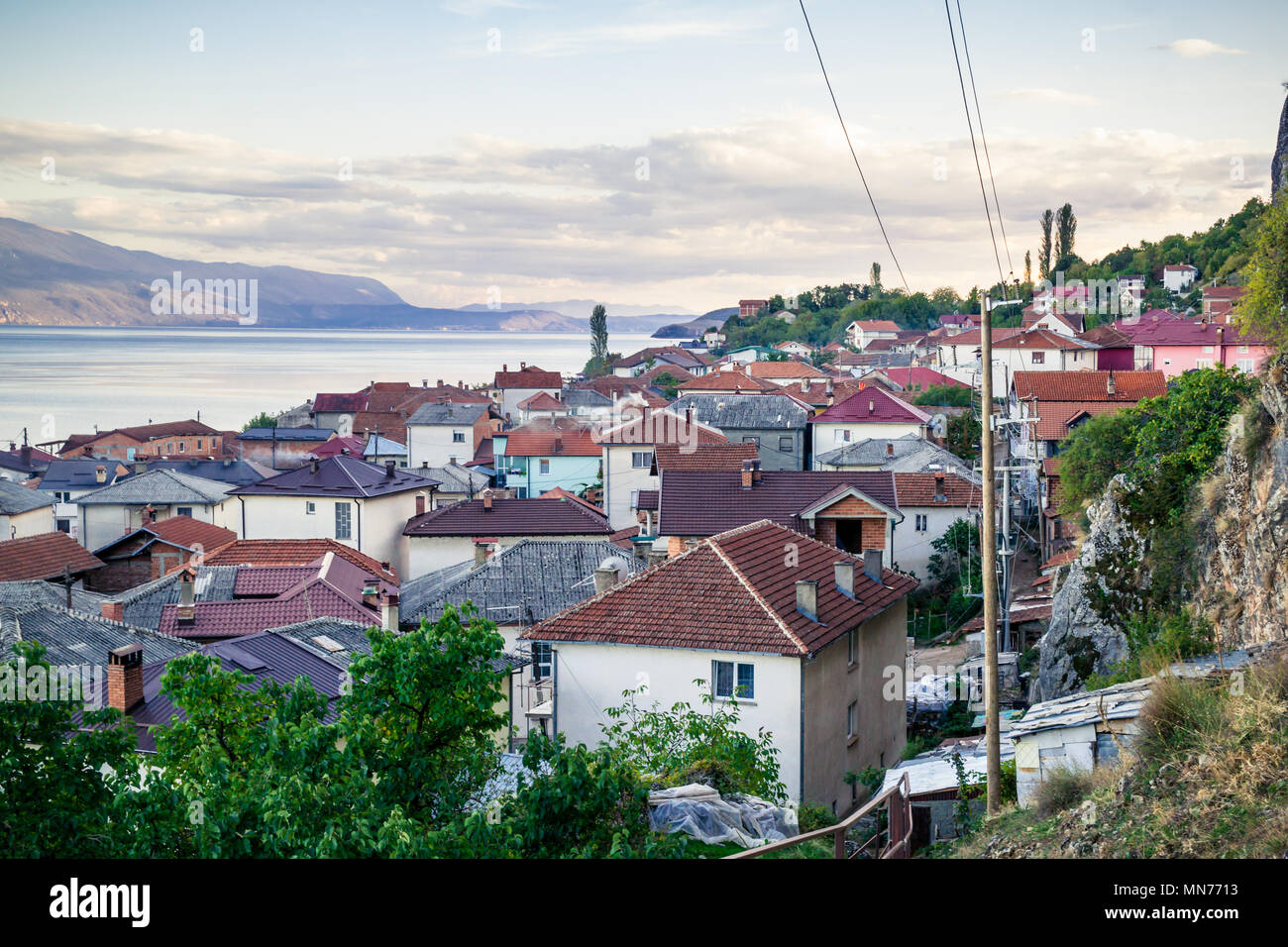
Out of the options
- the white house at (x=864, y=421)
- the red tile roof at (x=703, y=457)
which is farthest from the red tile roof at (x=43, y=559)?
the white house at (x=864, y=421)

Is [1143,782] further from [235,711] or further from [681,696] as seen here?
[681,696]

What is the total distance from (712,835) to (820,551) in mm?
10271

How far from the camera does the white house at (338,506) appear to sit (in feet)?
118

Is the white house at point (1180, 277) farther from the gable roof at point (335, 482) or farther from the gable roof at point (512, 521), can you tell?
the gable roof at point (512, 521)

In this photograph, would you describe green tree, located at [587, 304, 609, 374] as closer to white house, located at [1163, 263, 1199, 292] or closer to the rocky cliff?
white house, located at [1163, 263, 1199, 292]

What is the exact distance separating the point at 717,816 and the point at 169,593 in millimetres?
17584

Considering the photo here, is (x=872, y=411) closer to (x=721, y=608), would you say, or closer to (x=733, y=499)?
(x=733, y=499)

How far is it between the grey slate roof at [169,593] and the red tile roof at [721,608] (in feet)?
34.8

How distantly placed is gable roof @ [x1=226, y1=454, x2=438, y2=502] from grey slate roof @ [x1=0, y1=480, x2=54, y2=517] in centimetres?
868

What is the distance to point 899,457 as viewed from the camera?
4309 centimetres

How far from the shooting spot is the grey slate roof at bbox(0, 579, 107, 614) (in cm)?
2302

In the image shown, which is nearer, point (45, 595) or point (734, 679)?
point (734, 679)

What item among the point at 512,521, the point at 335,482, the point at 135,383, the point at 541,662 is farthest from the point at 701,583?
the point at 135,383
